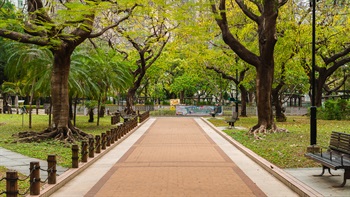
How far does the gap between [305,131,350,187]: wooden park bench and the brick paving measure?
1675mm

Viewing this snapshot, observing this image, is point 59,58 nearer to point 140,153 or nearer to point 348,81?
point 140,153

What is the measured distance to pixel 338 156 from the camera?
10.7 m

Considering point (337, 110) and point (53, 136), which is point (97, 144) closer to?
point (53, 136)

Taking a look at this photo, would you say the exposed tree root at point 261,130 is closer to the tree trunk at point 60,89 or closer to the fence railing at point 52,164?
the fence railing at point 52,164

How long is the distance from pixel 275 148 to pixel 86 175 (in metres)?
8.09

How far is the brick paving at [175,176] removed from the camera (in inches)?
381

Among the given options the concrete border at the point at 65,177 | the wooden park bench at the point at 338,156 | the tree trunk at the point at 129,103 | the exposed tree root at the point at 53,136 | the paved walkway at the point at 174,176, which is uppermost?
the tree trunk at the point at 129,103

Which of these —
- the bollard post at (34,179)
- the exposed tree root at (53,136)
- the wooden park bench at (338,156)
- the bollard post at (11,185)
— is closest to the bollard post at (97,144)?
the exposed tree root at (53,136)

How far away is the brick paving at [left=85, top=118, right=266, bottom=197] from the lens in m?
9.69

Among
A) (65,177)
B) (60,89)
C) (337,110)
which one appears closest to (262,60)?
(60,89)

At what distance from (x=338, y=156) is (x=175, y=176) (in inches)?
162

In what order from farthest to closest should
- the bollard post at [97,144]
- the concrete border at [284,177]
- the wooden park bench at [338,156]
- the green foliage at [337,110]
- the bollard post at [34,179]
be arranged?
the green foliage at [337,110] < the bollard post at [97,144] < the wooden park bench at [338,156] < the concrete border at [284,177] < the bollard post at [34,179]

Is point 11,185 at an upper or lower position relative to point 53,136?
upper

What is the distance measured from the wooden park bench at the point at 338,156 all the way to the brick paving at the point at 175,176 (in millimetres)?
1675
